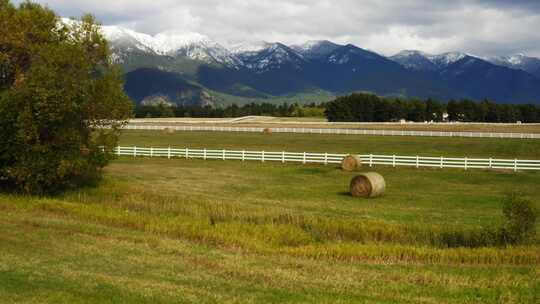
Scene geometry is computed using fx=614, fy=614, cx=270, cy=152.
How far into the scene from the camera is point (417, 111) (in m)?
157

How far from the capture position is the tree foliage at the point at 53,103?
96.8 feet

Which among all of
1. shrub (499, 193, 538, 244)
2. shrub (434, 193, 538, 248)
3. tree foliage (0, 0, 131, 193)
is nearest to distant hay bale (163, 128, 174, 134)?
tree foliage (0, 0, 131, 193)

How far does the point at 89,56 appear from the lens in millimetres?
34656

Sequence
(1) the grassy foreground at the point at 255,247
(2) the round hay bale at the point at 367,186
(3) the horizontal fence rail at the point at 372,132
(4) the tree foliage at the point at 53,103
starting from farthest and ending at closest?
1. (3) the horizontal fence rail at the point at 372,132
2. (2) the round hay bale at the point at 367,186
3. (4) the tree foliage at the point at 53,103
4. (1) the grassy foreground at the point at 255,247

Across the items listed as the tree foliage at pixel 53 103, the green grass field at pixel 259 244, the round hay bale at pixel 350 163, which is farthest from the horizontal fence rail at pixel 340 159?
the tree foliage at pixel 53 103

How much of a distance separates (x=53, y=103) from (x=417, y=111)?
447 ft

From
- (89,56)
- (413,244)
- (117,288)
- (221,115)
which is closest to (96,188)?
(89,56)

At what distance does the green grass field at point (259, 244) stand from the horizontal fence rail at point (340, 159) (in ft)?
16.3

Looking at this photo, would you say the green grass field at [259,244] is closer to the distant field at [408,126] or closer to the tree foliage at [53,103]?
the tree foliage at [53,103]

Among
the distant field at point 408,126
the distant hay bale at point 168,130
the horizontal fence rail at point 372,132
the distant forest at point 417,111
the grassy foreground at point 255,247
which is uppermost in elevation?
the distant forest at point 417,111

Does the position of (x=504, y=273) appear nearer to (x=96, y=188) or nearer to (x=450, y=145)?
(x=96, y=188)

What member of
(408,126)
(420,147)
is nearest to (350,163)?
(420,147)

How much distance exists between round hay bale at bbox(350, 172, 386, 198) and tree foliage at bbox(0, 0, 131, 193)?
12.8 metres

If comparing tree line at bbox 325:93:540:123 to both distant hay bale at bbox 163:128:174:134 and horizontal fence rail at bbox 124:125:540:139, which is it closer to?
horizontal fence rail at bbox 124:125:540:139
